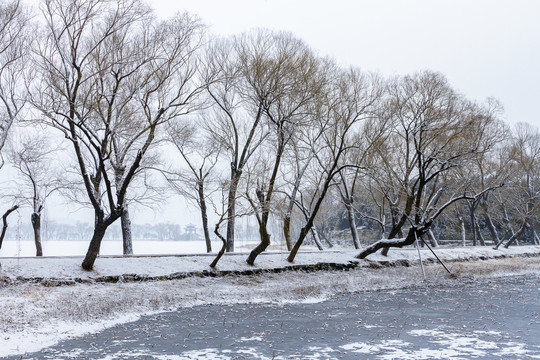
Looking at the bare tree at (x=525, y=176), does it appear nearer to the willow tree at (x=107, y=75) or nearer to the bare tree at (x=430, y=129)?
the bare tree at (x=430, y=129)

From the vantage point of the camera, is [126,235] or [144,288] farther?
[126,235]

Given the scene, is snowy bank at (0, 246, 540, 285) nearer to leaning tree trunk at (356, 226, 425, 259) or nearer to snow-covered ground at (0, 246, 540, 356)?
snow-covered ground at (0, 246, 540, 356)

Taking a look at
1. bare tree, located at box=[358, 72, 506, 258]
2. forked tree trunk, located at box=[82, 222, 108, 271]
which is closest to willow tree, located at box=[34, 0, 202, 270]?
forked tree trunk, located at box=[82, 222, 108, 271]

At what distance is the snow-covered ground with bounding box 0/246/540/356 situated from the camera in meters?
13.3

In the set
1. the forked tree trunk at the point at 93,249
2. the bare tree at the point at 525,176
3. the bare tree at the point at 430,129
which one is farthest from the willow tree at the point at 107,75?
the bare tree at the point at 525,176

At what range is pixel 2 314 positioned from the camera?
1377 cm

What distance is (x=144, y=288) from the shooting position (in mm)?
19953

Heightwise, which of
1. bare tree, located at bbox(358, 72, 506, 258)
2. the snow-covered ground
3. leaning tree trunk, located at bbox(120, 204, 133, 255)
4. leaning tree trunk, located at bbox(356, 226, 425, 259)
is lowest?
the snow-covered ground

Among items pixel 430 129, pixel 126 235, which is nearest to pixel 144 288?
pixel 126 235

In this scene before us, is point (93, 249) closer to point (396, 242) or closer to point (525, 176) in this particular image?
point (396, 242)

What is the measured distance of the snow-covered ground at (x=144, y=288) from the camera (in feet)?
43.7

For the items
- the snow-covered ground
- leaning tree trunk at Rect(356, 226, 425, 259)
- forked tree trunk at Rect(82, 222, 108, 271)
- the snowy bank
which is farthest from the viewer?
leaning tree trunk at Rect(356, 226, 425, 259)

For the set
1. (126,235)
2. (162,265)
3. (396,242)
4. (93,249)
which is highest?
(126,235)

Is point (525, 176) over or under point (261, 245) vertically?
over
